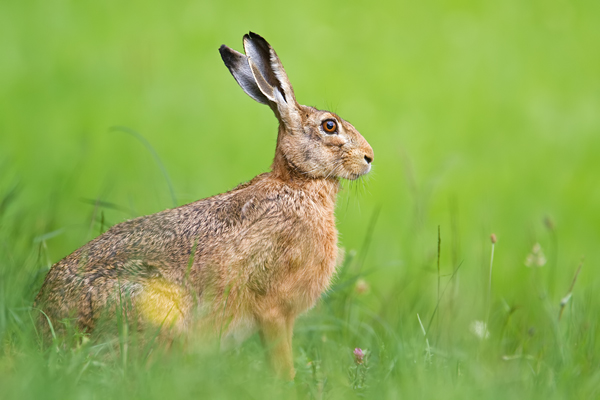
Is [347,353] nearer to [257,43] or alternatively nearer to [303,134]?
[303,134]

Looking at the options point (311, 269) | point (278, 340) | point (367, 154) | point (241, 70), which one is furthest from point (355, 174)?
point (278, 340)

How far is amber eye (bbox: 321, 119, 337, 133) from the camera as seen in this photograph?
18.1ft

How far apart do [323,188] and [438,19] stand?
822 cm

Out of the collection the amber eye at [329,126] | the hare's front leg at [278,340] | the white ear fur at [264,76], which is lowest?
the hare's front leg at [278,340]

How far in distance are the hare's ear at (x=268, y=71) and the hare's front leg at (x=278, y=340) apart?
157cm

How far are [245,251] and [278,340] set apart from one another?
640mm

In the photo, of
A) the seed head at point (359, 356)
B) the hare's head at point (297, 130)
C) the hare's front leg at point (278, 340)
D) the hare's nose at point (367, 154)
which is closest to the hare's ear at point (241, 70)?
the hare's head at point (297, 130)

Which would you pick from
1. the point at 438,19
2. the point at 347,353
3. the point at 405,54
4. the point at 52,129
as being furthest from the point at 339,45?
the point at 347,353

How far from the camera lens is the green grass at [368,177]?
430 centimetres

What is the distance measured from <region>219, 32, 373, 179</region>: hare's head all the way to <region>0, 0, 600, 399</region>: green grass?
0.39m

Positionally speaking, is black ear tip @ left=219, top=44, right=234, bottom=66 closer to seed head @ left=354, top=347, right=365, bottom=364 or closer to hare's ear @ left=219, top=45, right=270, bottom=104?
hare's ear @ left=219, top=45, right=270, bottom=104

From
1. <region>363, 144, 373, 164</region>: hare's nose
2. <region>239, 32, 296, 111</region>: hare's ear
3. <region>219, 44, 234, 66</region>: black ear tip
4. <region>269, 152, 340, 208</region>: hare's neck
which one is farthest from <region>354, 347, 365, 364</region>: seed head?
<region>219, 44, 234, 66</region>: black ear tip

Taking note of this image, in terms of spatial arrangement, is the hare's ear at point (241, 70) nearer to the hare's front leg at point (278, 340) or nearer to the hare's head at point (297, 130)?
the hare's head at point (297, 130)

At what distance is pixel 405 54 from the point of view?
11992 mm
